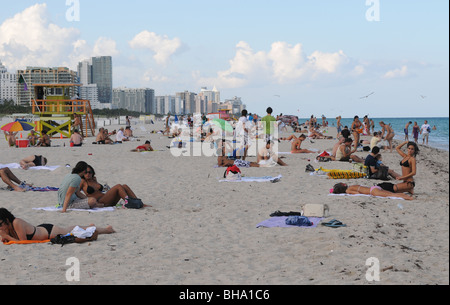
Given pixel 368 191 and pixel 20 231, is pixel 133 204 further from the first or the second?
pixel 368 191

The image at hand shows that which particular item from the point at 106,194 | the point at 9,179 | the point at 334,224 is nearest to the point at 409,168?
the point at 334,224

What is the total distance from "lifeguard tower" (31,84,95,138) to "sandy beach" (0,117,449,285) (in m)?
16.0

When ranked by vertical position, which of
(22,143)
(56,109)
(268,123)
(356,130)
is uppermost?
(56,109)

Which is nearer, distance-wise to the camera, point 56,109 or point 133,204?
point 133,204

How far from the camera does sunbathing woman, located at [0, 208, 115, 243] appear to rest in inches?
225

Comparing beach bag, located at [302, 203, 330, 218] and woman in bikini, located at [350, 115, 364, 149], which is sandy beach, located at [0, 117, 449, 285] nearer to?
beach bag, located at [302, 203, 330, 218]

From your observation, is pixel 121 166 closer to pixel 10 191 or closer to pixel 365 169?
pixel 10 191

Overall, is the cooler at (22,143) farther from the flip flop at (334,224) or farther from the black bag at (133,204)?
the flip flop at (334,224)

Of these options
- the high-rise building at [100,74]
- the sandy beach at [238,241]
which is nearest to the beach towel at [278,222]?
the sandy beach at [238,241]

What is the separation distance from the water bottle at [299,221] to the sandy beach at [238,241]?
0.65ft

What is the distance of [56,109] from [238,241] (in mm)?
22926

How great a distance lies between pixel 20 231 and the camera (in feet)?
19.0

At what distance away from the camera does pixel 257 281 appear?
174 inches

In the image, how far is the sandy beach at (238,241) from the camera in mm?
4551
